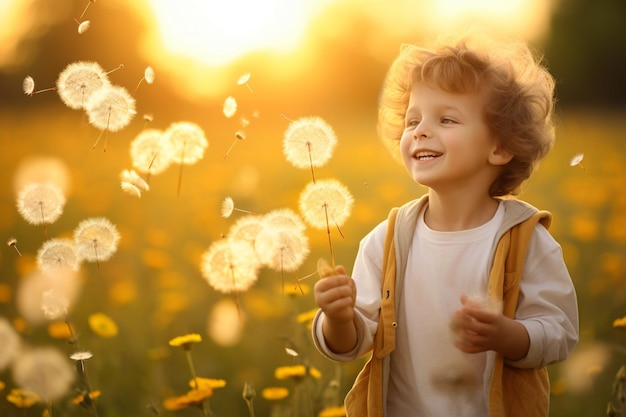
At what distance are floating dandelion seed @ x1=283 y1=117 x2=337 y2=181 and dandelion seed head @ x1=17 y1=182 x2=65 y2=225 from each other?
1.73 ft

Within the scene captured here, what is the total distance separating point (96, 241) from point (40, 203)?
0.15 meters

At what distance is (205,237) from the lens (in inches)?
130

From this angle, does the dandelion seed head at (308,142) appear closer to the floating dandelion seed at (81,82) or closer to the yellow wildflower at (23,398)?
the floating dandelion seed at (81,82)

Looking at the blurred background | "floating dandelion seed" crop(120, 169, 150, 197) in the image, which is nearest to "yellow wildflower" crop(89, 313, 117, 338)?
the blurred background

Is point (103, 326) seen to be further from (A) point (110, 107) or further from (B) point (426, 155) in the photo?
(B) point (426, 155)

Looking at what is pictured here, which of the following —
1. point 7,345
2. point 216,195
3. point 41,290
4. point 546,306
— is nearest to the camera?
point 546,306

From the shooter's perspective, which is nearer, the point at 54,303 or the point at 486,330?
the point at 486,330

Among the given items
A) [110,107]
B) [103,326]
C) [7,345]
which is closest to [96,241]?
[110,107]

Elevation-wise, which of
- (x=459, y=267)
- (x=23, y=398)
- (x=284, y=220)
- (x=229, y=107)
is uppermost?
(x=229, y=107)

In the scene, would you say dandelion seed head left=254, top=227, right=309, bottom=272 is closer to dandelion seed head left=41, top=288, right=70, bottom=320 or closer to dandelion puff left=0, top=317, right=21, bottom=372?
dandelion seed head left=41, top=288, right=70, bottom=320

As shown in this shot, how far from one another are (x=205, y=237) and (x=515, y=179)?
6.01ft

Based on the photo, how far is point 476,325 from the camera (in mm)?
1376

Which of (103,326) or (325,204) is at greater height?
(325,204)

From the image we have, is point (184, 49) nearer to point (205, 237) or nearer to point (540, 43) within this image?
point (205, 237)
